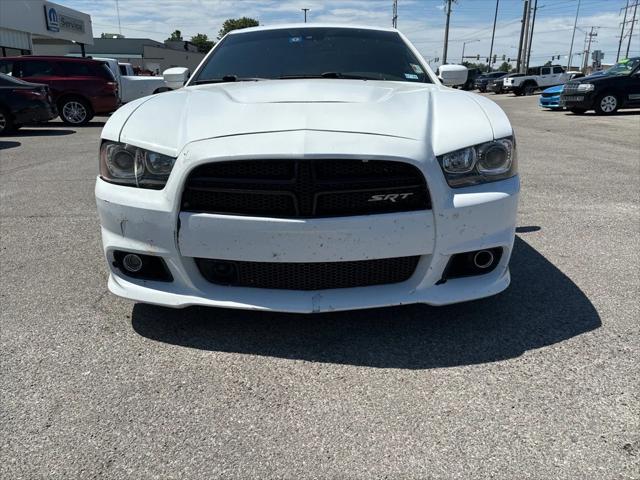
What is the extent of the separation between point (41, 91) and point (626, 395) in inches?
509

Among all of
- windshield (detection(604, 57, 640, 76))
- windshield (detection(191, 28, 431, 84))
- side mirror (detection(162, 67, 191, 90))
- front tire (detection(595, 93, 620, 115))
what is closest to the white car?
windshield (detection(191, 28, 431, 84))

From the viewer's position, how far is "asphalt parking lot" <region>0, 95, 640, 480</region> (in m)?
1.76

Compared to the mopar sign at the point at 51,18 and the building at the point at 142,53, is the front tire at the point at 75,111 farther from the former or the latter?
the building at the point at 142,53

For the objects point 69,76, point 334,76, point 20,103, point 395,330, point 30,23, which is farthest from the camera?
point 30,23

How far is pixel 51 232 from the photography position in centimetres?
429

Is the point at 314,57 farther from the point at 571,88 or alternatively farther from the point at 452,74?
the point at 571,88

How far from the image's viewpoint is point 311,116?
2.38m

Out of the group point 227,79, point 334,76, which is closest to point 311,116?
point 334,76

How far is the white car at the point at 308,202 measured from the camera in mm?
2244

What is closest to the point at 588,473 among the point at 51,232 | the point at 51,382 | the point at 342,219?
the point at 342,219

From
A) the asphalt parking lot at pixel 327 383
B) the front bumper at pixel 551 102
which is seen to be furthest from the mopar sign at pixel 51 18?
the asphalt parking lot at pixel 327 383

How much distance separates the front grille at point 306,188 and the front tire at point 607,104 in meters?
16.4

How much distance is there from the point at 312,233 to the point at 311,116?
0.55m

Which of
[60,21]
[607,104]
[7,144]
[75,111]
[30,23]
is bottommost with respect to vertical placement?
[7,144]
